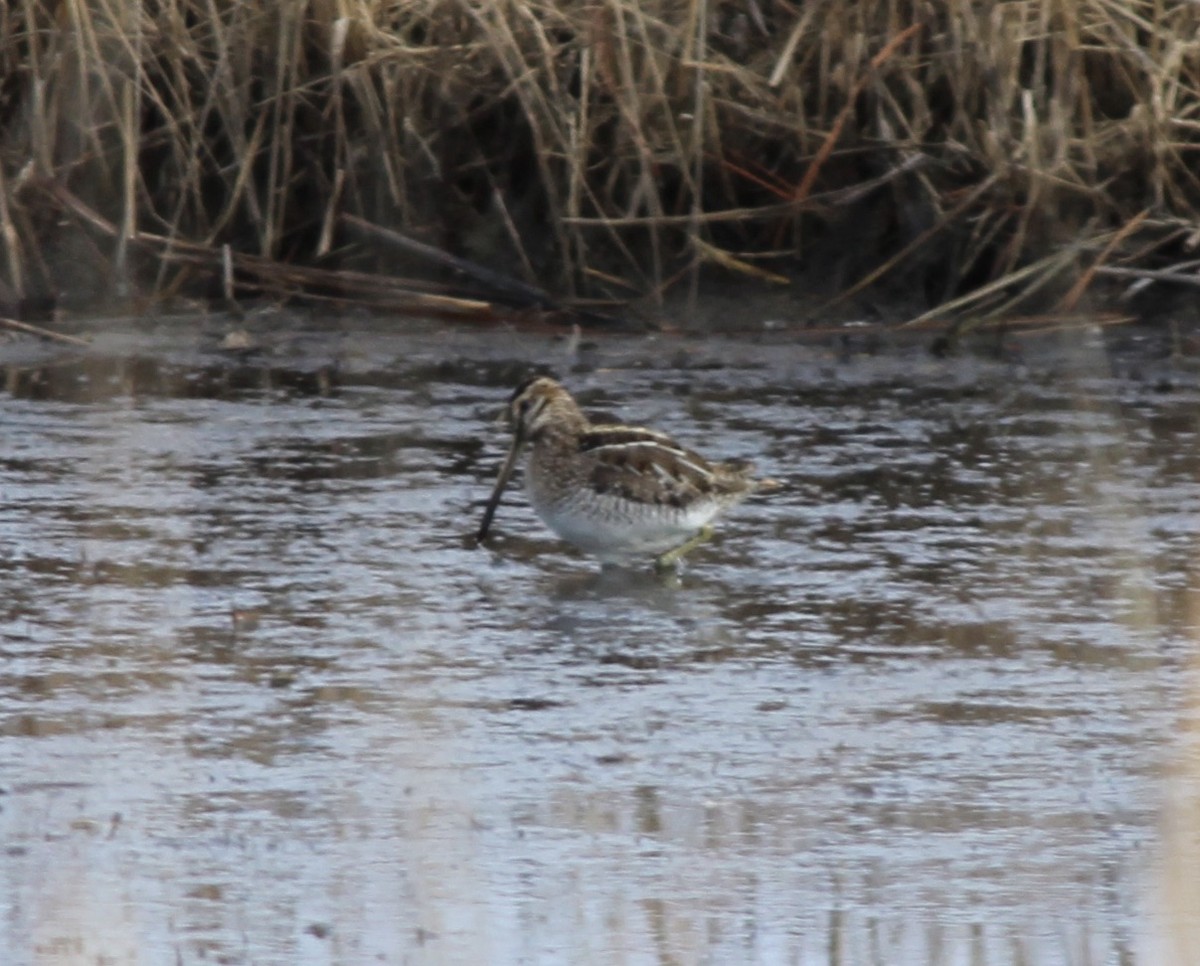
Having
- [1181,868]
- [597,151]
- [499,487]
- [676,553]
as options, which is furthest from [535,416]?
[597,151]

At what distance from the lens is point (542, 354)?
822 centimetres

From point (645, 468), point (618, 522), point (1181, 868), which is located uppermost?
point (645, 468)

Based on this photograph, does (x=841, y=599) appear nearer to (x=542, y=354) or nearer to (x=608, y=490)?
(x=608, y=490)

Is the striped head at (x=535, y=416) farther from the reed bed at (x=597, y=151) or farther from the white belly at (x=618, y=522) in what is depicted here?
the reed bed at (x=597, y=151)

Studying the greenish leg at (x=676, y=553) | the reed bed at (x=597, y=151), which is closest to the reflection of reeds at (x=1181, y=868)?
the greenish leg at (x=676, y=553)

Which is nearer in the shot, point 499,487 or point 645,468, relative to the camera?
point 645,468

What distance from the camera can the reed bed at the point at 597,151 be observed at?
8453 millimetres

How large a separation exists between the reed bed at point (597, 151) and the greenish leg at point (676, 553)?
7.96 feet

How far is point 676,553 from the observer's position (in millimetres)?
6129

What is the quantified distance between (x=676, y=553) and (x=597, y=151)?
2.88 meters

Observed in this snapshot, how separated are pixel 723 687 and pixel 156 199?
4560mm

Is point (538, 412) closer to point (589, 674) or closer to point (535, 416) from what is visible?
point (535, 416)

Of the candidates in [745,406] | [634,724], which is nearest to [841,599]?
[634,724]

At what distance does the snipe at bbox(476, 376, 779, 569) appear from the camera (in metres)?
5.85
